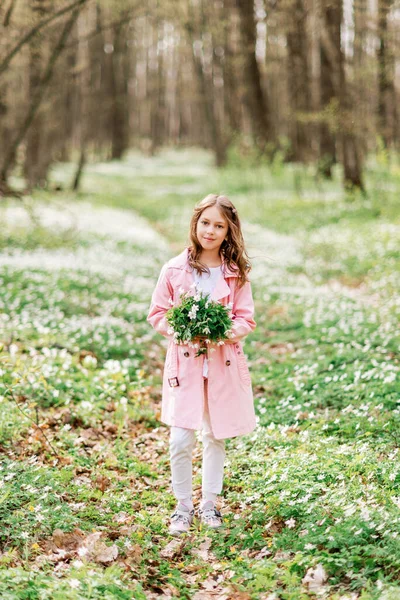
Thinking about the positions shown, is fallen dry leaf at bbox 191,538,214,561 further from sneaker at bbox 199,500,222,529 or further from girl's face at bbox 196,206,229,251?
girl's face at bbox 196,206,229,251

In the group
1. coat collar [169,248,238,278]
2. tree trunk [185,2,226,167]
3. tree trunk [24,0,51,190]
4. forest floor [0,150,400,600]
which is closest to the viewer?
forest floor [0,150,400,600]

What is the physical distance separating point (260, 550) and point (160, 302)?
1959 mm

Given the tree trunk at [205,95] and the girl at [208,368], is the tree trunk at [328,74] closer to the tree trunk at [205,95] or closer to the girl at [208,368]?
the tree trunk at [205,95]

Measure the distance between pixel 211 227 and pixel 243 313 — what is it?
714 millimetres

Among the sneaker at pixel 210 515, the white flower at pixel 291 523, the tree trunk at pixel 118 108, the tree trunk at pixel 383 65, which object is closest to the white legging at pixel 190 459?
the sneaker at pixel 210 515

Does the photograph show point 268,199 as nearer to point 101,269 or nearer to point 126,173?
point 101,269

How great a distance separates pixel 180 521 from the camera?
16.4 ft

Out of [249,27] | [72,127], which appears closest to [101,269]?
[249,27]

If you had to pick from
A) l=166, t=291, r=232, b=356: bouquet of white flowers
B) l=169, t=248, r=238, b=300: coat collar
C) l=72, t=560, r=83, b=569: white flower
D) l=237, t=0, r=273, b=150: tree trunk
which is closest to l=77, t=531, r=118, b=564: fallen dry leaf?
l=72, t=560, r=83, b=569: white flower

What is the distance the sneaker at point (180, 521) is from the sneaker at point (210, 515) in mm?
92

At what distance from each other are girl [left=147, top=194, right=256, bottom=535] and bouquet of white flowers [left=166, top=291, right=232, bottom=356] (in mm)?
117

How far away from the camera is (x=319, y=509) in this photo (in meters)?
4.65

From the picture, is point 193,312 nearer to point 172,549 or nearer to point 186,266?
point 186,266

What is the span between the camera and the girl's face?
5062 millimetres
